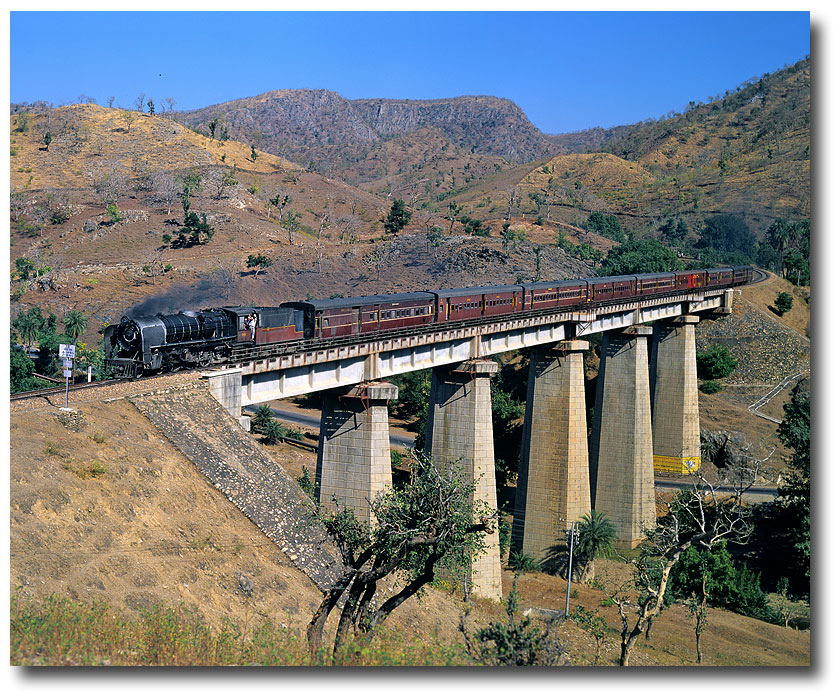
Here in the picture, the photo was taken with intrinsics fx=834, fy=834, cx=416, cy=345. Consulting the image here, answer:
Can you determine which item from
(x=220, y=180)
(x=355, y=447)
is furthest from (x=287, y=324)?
(x=220, y=180)

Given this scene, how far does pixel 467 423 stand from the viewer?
1865 inches

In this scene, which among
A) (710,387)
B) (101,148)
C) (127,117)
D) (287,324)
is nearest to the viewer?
(287,324)

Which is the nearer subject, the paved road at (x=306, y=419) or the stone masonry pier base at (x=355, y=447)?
the stone masonry pier base at (x=355, y=447)

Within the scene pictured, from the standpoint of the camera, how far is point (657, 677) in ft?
61.2

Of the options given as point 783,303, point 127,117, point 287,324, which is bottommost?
point 287,324

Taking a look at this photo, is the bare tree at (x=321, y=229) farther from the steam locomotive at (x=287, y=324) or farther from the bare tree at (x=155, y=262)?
the steam locomotive at (x=287, y=324)

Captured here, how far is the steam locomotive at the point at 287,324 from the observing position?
36253 millimetres

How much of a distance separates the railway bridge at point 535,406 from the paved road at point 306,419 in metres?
21.2

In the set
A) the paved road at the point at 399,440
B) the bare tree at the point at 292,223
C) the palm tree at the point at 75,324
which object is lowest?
the paved road at the point at 399,440

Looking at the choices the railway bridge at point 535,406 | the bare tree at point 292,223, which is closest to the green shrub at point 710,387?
the railway bridge at point 535,406

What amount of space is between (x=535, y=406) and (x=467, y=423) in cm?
999

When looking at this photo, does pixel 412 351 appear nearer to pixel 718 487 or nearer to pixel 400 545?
pixel 400 545

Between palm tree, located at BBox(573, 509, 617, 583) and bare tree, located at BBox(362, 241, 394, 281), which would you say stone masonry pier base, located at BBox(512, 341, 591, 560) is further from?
bare tree, located at BBox(362, 241, 394, 281)

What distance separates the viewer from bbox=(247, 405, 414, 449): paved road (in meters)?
80.6
